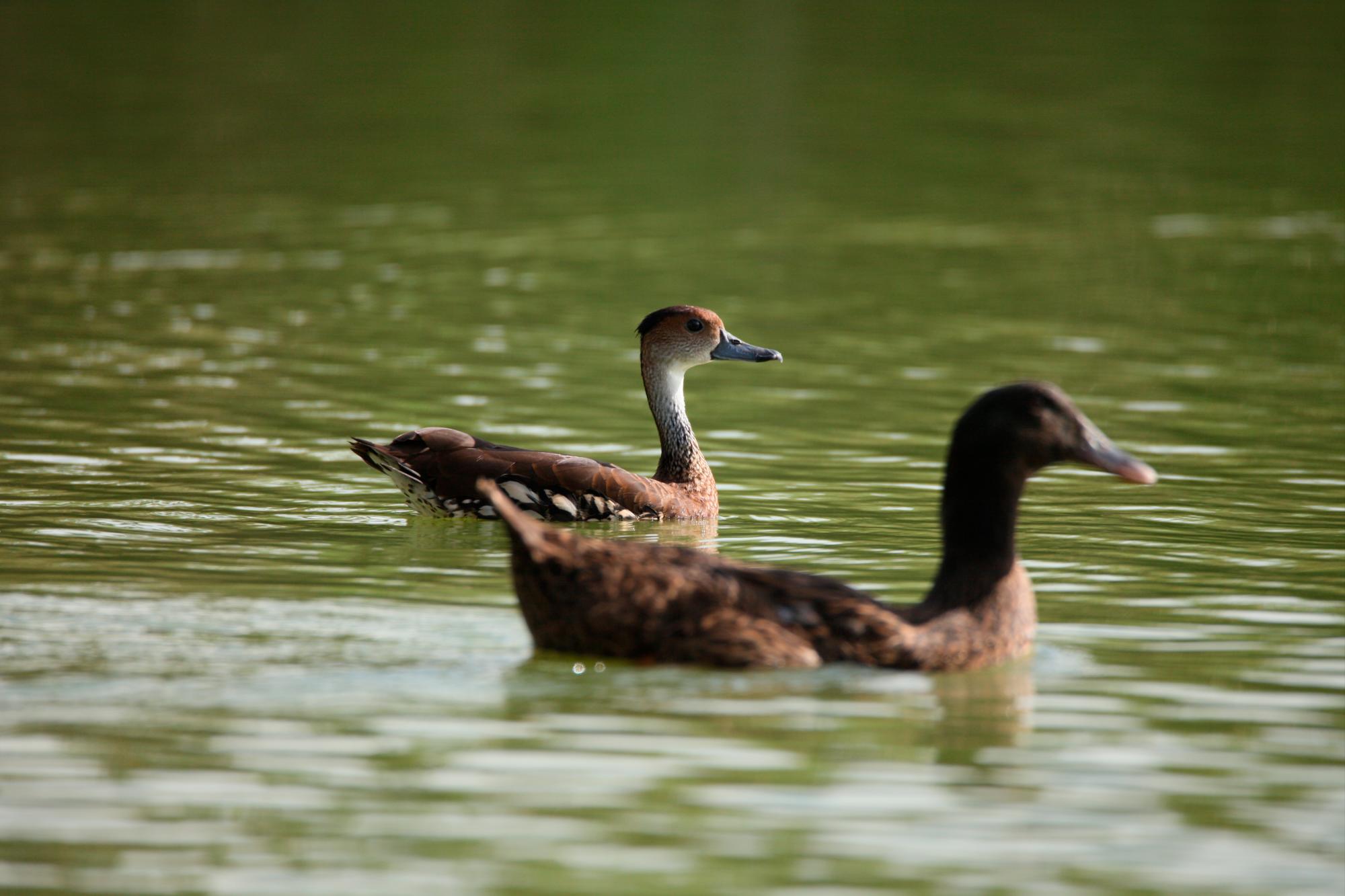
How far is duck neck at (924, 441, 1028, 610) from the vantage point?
957 centimetres

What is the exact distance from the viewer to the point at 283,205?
3028cm

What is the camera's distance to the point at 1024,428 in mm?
9688

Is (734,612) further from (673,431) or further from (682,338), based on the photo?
(682,338)

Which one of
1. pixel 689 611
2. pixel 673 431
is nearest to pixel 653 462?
pixel 673 431

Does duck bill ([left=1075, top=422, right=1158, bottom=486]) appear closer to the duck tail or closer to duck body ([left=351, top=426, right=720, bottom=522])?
the duck tail

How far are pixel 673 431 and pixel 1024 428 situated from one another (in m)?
4.94

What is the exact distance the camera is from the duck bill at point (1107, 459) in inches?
383

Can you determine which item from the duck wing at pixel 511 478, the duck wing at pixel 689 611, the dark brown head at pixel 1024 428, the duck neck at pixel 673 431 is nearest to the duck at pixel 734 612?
the duck wing at pixel 689 611

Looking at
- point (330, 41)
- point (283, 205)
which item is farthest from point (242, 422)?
point (330, 41)

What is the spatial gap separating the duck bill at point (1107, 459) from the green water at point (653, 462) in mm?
796

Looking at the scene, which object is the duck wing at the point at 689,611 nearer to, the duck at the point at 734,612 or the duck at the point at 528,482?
the duck at the point at 734,612

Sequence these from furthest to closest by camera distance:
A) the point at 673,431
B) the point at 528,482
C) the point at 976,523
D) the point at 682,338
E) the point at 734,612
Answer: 1. the point at 682,338
2. the point at 673,431
3. the point at 528,482
4. the point at 976,523
5. the point at 734,612

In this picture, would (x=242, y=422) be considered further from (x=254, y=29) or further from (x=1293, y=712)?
(x=254, y=29)

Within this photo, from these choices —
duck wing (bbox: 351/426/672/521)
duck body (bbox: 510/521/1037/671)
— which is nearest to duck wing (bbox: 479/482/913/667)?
duck body (bbox: 510/521/1037/671)
